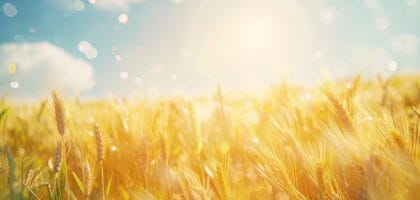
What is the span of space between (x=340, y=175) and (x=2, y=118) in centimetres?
57

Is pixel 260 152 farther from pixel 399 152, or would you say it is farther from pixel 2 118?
pixel 2 118

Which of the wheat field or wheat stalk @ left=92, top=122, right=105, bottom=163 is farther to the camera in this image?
wheat stalk @ left=92, top=122, right=105, bottom=163

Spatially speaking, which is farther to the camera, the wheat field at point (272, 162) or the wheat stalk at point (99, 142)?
the wheat stalk at point (99, 142)

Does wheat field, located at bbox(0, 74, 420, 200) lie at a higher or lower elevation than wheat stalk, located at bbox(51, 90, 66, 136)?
lower

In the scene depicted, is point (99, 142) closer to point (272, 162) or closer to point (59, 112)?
point (59, 112)

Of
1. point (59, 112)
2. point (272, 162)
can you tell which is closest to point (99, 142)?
point (59, 112)

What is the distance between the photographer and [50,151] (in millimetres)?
1147

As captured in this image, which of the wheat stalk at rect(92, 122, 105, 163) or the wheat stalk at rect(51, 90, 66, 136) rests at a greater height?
the wheat stalk at rect(51, 90, 66, 136)

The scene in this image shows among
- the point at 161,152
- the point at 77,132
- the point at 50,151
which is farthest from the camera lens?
the point at 50,151

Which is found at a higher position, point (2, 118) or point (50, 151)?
point (2, 118)

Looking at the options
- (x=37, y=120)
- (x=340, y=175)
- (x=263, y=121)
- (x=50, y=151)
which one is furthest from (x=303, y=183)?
(x=37, y=120)

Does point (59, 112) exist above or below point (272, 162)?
above

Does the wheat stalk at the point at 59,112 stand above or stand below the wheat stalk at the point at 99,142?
above

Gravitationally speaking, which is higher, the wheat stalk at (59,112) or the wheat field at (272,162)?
the wheat stalk at (59,112)
